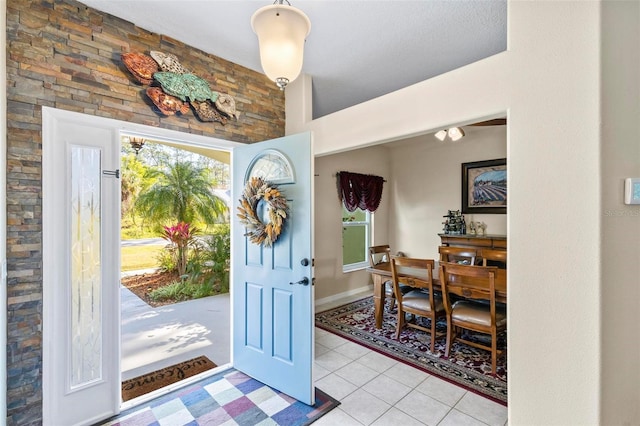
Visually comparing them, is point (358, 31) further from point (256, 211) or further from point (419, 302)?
point (419, 302)

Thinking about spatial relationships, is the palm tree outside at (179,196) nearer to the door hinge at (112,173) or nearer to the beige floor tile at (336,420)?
the door hinge at (112,173)

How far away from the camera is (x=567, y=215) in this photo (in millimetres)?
1430

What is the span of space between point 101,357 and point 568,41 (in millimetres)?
3354

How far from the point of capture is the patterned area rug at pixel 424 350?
2402 mm

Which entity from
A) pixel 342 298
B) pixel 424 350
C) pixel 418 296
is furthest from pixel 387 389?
pixel 342 298

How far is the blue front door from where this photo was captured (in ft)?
7.16

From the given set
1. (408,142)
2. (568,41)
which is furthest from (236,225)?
(408,142)

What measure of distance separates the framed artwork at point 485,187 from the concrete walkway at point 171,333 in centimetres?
399

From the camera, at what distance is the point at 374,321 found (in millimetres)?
3703

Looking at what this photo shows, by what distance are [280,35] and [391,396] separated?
8.26 ft

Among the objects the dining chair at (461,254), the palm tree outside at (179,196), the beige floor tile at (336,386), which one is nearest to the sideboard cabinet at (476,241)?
the dining chair at (461,254)

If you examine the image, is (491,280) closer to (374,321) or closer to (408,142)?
(374,321)
